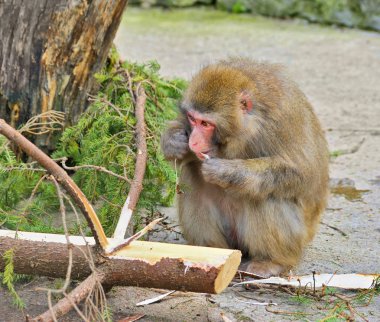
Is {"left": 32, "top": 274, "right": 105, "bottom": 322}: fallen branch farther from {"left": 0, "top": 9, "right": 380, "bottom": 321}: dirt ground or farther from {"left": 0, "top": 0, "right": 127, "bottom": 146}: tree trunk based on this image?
{"left": 0, "top": 0, "right": 127, "bottom": 146}: tree trunk

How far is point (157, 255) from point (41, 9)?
2509 mm

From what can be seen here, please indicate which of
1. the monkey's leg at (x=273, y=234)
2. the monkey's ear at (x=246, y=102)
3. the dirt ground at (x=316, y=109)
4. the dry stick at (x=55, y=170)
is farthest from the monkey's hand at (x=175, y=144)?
the dry stick at (x=55, y=170)

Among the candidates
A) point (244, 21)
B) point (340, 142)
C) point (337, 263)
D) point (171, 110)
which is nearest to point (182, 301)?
point (337, 263)

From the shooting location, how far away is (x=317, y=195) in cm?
536

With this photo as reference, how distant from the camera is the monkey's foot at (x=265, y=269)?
16.9 feet

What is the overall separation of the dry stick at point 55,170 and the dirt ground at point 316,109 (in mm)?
544

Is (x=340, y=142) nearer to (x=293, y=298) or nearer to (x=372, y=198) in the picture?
(x=372, y=198)

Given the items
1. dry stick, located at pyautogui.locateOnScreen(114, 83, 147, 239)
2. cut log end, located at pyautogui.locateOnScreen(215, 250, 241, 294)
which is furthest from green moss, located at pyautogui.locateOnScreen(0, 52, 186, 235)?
cut log end, located at pyautogui.locateOnScreen(215, 250, 241, 294)

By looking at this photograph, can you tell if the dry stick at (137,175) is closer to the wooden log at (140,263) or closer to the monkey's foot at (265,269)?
the wooden log at (140,263)

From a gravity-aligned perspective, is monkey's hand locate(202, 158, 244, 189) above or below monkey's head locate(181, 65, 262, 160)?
below

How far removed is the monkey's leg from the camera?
5.11m

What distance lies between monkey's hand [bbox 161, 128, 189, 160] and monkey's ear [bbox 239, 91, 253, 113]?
1.42 feet

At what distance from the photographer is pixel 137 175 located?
493 centimetres

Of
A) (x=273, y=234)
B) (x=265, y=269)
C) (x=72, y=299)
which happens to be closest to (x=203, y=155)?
(x=273, y=234)
